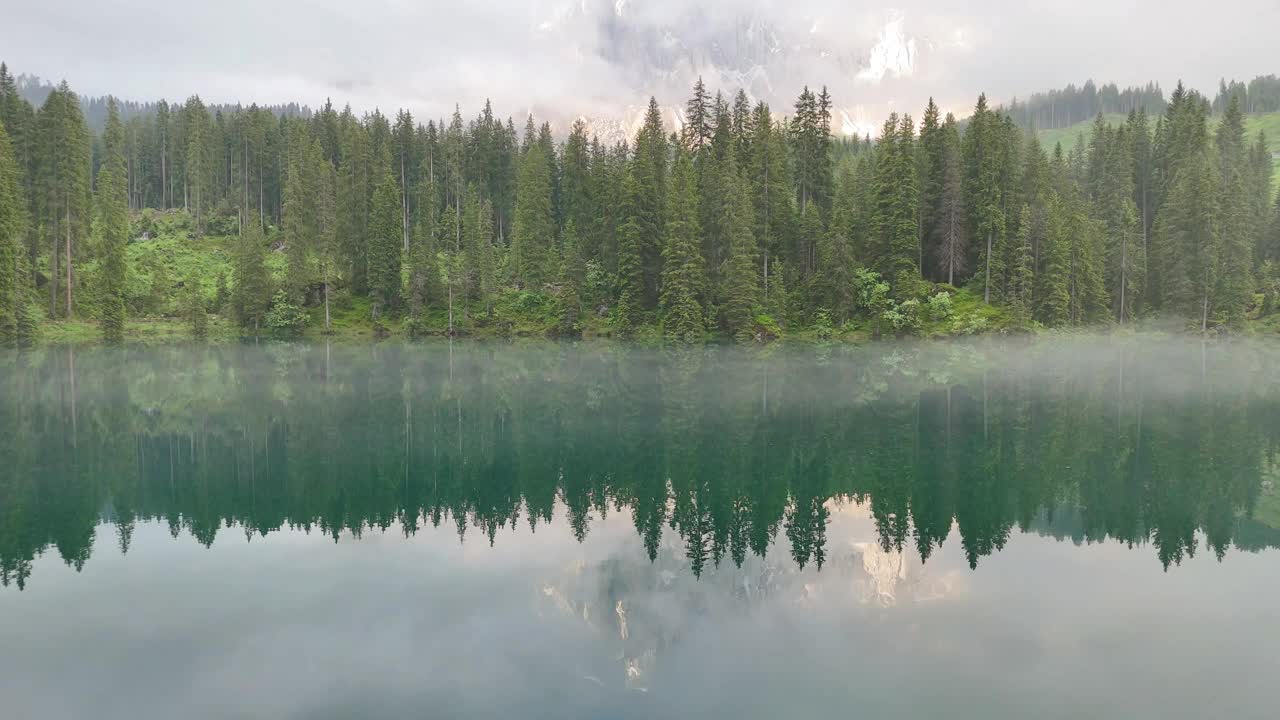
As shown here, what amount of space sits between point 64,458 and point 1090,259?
90.1 metres

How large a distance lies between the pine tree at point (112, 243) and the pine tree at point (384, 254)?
2535 cm

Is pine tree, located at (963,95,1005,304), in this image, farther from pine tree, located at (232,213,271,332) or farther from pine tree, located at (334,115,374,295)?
pine tree, located at (232,213,271,332)

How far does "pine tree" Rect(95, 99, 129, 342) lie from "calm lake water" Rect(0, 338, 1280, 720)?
41768 mm

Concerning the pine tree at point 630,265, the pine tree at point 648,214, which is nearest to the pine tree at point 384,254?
the pine tree at point 630,265

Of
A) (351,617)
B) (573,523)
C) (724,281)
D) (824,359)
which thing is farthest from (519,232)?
(351,617)

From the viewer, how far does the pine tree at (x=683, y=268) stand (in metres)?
84.2

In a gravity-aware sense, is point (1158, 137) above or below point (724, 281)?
above

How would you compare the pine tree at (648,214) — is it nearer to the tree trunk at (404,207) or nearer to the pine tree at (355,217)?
the pine tree at (355,217)

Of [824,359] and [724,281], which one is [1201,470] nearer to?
[824,359]

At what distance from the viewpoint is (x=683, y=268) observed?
276 ft

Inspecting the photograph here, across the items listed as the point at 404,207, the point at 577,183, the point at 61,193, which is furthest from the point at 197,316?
the point at 577,183

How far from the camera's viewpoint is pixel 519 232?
346 ft

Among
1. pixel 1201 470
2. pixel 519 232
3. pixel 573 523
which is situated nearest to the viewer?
pixel 573 523

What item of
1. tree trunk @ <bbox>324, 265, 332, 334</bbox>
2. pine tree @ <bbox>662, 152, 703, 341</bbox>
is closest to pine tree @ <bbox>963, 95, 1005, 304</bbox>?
pine tree @ <bbox>662, 152, 703, 341</bbox>
